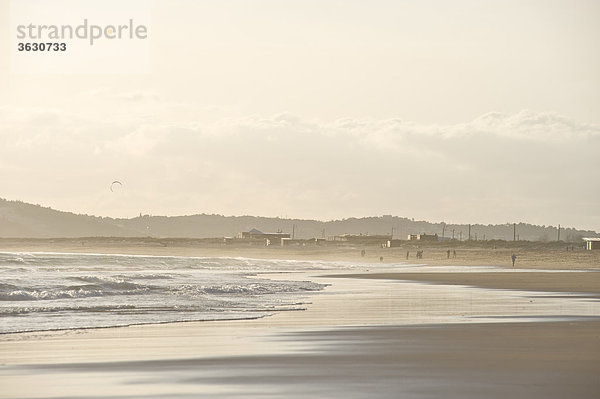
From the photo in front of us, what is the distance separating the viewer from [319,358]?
16266mm

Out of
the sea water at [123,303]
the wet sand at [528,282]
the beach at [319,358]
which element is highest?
the beach at [319,358]

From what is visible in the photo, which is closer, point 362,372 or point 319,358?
point 362,372

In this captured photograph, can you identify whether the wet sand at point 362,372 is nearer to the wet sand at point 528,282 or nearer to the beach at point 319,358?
the beach at point 319,358

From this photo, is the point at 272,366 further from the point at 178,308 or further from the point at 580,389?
the point at 178,308

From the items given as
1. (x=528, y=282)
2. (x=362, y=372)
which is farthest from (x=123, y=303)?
(x=528, y=282)

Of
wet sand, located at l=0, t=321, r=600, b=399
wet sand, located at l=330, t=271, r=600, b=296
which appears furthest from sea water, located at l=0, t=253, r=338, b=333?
wet sand, located at l=330, t=271, r=600, b=296

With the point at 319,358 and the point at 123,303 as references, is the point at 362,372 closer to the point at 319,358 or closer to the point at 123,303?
the point at 319,358

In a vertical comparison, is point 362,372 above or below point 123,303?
above

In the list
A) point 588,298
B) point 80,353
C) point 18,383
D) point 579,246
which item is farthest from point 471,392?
point 579,246

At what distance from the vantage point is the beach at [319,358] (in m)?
13.0

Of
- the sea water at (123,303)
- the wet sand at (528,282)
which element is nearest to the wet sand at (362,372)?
the sea water at (123,303)

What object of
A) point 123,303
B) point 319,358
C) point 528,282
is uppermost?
point 319,358

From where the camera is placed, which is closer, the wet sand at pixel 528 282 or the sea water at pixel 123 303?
the sea water at pixel 123 303

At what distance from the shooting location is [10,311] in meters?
27.6
